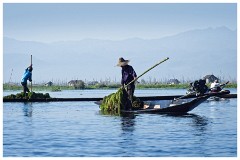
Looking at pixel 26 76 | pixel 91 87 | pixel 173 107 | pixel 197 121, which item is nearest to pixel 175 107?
pixel 173 107

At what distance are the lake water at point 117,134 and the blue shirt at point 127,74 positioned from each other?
3.23ft

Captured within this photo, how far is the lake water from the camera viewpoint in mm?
9906

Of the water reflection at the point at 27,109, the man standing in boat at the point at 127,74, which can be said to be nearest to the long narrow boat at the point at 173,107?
the man standing in boat at the point at 127,74

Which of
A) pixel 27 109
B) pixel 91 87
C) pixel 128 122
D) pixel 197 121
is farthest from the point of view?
pixel 91 87

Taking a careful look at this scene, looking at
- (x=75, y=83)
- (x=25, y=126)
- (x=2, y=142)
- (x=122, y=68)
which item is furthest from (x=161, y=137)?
(x=75, y=83)

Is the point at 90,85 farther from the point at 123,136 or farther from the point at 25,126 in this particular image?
the point at 123,136

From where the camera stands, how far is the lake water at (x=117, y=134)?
991cm

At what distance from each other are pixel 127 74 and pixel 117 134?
13.6 feet

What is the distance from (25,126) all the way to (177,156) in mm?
5241

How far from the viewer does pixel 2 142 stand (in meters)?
10.7

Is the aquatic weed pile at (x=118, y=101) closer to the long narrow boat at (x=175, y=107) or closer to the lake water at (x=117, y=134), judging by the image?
the long narrow boat at (x=175, y=107)

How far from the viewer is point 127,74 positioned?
52.0 feet

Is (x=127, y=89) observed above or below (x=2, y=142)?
above

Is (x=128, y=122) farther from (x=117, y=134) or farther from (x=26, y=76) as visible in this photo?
(x=26, y=76)
